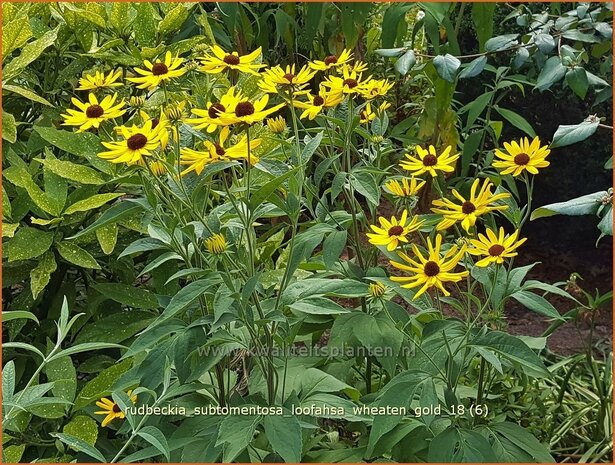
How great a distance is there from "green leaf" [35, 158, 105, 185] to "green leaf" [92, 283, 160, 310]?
7.4 inches

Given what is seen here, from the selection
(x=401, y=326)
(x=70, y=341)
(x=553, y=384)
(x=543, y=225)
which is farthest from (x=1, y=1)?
(x=543, y=225)

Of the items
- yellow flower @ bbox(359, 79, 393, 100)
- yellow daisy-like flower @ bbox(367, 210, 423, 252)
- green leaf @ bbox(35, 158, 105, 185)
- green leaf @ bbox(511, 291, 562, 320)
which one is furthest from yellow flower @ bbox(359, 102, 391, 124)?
green leaf @ bbox(35, 158, 105, 185)

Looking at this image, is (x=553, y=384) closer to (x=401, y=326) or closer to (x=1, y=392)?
(x=401, y=326)

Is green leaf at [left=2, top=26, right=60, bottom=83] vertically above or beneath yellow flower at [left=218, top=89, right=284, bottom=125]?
beneath

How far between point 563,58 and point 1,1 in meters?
1.00

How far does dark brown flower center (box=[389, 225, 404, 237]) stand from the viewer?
93 cm

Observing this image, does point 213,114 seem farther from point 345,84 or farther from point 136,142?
point 345,84

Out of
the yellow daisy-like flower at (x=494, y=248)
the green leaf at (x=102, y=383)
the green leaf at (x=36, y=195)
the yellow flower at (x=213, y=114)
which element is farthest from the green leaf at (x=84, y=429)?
the yellow daisy-like flower at (x=494, y=248)

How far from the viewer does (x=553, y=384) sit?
157 cm

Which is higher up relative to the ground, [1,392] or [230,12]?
[230,12]

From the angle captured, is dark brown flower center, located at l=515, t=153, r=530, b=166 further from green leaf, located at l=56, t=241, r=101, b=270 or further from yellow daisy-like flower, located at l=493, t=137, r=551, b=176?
green leaf, located at l=56, t=241, r=101, b=270

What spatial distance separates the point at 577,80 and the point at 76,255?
855 millimetres

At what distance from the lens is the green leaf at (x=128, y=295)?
1.26 metres

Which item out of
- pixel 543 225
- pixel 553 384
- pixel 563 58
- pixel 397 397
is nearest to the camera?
pixel 397 397
